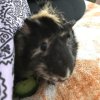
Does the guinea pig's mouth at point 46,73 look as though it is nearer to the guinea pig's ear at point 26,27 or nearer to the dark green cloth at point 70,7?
the guinea pig's ear at point 26,27

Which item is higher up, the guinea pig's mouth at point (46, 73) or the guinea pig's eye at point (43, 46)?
the guinea pig's eye at point (43, 46)

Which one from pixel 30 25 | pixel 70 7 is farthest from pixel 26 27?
pixel 70 7

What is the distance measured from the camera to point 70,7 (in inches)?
35.9

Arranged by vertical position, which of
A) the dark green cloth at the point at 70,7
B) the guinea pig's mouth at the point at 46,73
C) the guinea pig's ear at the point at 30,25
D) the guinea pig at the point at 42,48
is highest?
A: the guinea pig's ear at the point at 30,25

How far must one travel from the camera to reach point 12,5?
64 centimetres

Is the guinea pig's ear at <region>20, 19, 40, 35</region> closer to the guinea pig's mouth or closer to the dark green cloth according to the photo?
the guinea pig's mouth

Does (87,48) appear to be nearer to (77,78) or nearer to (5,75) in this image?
(77,78)

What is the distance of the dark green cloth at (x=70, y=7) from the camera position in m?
0.83

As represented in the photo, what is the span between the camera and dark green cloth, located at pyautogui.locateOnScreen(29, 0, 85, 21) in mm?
829

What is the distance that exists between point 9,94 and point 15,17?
0.55 feet

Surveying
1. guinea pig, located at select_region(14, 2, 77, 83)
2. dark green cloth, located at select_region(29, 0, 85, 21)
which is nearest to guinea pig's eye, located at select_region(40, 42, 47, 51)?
guinea pig, located at select_region(14, 2, 77, 83)

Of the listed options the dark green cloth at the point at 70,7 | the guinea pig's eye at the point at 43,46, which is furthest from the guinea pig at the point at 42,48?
the dark green cloth at the point at 70,7

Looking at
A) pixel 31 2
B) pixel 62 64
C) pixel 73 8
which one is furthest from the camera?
pixel 73 8

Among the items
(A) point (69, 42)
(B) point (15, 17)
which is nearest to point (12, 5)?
(B) point (15, 17)
